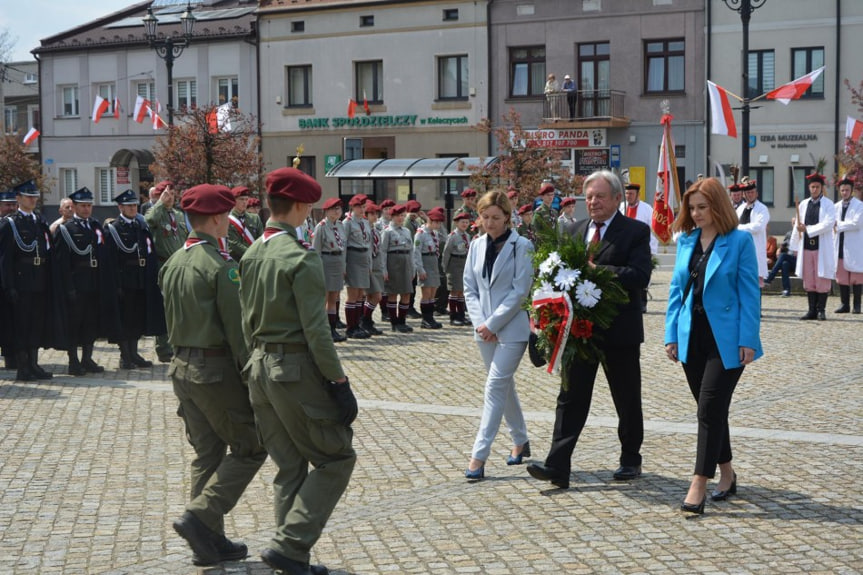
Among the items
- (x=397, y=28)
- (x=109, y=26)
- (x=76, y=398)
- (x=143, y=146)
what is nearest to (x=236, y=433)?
(x=76, y=398)

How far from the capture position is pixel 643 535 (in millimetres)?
6590

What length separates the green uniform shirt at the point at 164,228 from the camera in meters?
14.6

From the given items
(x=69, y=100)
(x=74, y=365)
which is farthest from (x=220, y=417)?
(x=69, y=100)

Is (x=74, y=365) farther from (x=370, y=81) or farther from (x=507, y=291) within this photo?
(x=370, y=81)

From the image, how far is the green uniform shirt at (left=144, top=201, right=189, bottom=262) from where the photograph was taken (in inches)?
574

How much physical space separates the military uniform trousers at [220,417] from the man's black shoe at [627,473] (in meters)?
2.78

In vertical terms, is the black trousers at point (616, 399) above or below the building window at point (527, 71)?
below

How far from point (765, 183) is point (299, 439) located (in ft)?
120

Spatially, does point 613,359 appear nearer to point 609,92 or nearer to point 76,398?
point 76,398

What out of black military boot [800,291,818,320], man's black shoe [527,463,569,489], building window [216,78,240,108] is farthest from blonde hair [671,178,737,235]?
building window [216,78,240,108]

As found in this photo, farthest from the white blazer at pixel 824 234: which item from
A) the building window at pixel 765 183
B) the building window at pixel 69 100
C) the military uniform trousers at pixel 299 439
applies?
the building window at pixel 69 100

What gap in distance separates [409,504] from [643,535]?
1540mm

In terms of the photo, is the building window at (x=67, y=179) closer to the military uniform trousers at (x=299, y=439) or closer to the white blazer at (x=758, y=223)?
the white blazer at (x=758, y=223)

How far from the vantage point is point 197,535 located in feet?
19.7
